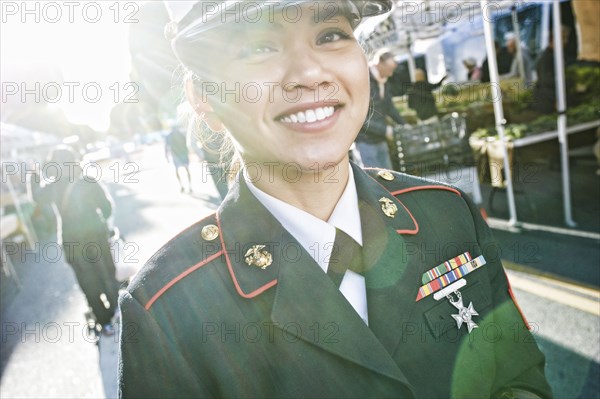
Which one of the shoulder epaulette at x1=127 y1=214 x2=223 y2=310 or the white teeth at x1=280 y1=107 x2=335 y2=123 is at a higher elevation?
the white teeth at x1=280 y1=107 x2=335 y2=123

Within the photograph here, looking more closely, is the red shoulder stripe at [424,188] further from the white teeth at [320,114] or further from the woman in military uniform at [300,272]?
the white teeth at [320,114]

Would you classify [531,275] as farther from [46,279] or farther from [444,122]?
[46,279]

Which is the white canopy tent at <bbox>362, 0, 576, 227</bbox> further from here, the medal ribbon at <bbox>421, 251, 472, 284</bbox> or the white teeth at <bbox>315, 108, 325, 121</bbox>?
the medal ribbon at <bbox>421, 251, 472, 284</bbox>

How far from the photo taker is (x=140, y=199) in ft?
39.0

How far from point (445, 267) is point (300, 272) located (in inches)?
20.7

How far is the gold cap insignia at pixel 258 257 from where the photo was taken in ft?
4.16

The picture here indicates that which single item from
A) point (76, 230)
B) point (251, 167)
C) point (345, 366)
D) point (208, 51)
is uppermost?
point (208, 51)

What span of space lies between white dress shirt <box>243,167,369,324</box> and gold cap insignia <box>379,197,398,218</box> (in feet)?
0.42

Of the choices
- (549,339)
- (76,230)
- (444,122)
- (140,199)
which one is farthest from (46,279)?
(549,339)

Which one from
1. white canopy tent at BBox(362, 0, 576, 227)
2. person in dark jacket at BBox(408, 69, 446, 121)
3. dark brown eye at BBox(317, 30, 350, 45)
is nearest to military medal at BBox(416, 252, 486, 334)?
dark brown eye at BBox(317, 30, 350, 45)

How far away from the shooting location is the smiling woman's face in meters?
1.11

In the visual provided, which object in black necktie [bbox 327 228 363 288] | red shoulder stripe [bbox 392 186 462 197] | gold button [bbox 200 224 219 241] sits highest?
gold button [bbox 200 224 219 241]

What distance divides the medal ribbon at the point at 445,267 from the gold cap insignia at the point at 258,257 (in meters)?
0.52

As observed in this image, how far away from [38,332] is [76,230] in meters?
1.56
